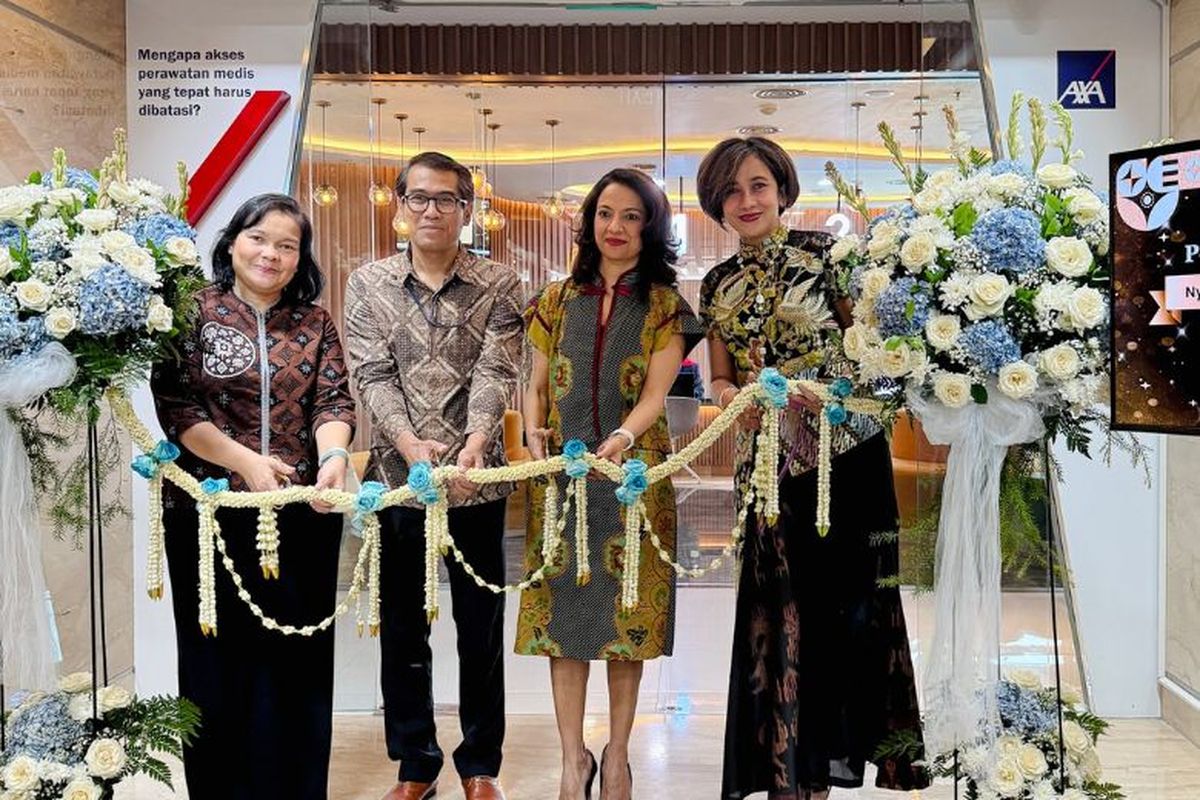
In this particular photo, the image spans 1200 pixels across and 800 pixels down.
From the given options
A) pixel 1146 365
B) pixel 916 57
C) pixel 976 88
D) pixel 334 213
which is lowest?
pixel 1146 365

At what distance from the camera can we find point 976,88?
3971 mm

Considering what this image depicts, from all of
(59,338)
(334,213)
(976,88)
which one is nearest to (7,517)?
(59,338)

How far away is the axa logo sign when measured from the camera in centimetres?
398

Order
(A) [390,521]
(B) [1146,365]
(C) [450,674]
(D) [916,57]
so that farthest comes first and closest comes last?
1. (D) [916,57]
2. (C) [450,674]
3. (A) [390,521]
4. (B) [1146,365]

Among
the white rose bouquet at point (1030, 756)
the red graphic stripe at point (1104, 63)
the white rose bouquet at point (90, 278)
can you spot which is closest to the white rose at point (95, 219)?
the white rose bouquet at point (90, 278)

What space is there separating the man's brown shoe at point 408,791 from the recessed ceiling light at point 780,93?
12.3 ft

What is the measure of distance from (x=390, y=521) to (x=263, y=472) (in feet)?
2.27

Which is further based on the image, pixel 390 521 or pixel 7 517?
pixel 390 521

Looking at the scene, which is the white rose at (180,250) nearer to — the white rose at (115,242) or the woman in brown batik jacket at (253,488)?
the white rose at (115,242)

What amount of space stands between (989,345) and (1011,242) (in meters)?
0.21

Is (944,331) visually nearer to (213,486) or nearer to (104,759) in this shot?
(213,486)

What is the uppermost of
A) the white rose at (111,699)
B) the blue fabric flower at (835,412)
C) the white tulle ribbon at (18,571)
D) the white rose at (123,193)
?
the white rose at (123,193)

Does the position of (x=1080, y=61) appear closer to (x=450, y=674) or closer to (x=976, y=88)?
(x=976, y=88)

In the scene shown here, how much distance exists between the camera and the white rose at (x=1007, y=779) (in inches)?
94.4
